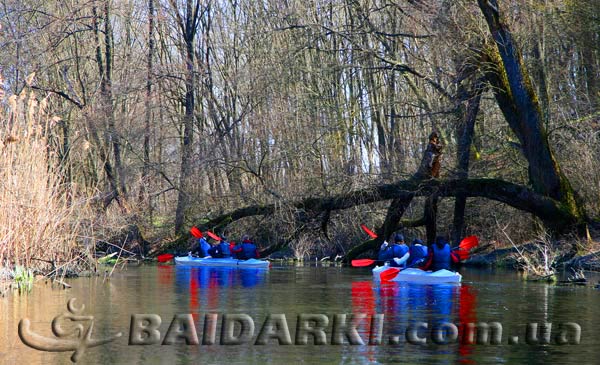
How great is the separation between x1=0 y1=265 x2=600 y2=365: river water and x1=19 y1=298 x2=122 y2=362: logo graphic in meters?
0.05

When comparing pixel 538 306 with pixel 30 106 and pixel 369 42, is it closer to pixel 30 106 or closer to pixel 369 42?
pixel 30 106

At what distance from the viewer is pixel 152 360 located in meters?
9.37

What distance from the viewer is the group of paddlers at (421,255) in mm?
19125

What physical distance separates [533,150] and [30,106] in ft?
38.1

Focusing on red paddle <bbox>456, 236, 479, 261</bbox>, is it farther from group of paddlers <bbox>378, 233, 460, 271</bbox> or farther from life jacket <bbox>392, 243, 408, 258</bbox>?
life jacket <bbox>392, 243, 408, 258</bbox>

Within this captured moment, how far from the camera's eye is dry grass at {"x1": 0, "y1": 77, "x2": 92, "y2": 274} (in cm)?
1409

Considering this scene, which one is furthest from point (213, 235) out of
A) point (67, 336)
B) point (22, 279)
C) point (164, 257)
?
point (67, 336)

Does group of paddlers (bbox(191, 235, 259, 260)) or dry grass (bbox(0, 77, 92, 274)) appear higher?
dry grass (bbox(0, 77, 92, 274))

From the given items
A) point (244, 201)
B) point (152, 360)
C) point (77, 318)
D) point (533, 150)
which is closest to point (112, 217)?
point (244, 201)

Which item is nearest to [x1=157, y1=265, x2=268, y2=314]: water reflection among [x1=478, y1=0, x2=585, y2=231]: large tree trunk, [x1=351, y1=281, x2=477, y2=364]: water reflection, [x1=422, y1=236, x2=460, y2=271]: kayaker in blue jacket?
[x1=351, y1=281, x2=477, y2=364]: water reflection

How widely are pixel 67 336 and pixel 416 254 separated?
1068 cm

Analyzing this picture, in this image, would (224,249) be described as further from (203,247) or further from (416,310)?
(416,310)

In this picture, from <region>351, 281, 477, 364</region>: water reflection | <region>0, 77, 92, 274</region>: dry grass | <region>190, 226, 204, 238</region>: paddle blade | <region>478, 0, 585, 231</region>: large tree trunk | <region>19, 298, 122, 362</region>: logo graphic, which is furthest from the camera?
<region>190, 226, 204, 238</region>: paddle blade

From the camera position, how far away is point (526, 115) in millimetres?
20969
